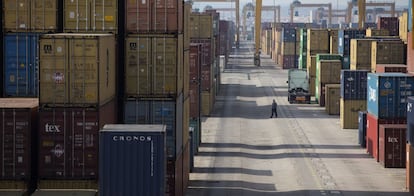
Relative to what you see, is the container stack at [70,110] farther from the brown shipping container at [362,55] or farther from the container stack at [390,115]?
the brown shipping container at [362,55]

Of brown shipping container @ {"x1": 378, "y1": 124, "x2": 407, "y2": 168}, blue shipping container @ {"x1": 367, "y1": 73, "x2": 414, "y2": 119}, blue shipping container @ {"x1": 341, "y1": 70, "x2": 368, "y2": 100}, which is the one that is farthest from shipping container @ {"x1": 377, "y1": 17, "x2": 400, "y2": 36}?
brown shipping container @ {"x1": 378, "y1": 124, "x2": 407, "y2": 168}

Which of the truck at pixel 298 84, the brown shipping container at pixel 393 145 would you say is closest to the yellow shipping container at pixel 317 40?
the truck at pixel 298 84

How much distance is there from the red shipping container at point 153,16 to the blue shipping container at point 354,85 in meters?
28.3

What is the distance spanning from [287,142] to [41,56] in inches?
1112

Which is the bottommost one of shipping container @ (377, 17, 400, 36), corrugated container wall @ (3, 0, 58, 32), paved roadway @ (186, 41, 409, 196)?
paved roadway @ (186, 41, 409, 196)

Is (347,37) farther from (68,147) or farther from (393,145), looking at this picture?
(68,147)

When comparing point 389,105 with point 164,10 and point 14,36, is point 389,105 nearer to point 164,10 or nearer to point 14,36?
point 164,10

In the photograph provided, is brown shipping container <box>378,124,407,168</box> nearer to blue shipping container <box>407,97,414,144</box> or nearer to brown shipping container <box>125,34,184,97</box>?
blue shipping container <box>407,97,414,144</box>

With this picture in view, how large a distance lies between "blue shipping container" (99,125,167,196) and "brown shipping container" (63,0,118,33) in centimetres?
841

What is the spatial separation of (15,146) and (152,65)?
7000 millimetres

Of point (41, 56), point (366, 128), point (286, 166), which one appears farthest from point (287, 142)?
point (41, 56)

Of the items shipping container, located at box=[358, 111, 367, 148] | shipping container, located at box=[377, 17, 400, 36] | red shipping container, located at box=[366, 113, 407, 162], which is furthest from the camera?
shipping container, located at box=[377, 17, 400, 36]

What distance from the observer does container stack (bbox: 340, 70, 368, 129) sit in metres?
58.3

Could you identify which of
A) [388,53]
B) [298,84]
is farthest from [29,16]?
[298,84]
